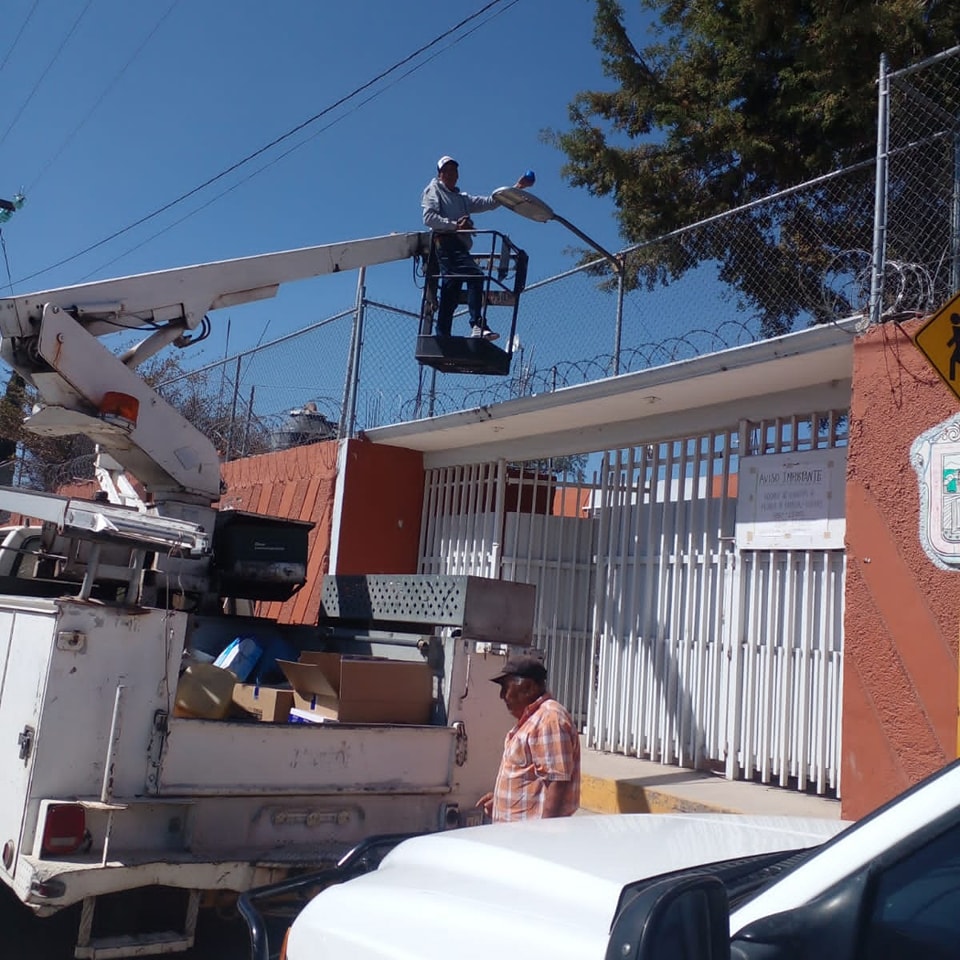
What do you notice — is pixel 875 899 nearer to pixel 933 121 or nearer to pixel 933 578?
pixel 933 578

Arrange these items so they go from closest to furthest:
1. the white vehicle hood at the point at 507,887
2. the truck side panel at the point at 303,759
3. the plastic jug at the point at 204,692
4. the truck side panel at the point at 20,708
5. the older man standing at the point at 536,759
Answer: the white vehicle hood at the point at 507,887, the truck side panel at the point at 20,708, the older man standing at the point at 536,759, the truck side panel at the point at 303,759, the plastic jug at the point at 204,692

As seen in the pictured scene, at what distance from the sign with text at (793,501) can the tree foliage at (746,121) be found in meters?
1.47

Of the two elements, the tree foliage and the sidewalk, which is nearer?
the sidewalk

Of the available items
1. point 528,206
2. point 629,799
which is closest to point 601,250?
point 528,206

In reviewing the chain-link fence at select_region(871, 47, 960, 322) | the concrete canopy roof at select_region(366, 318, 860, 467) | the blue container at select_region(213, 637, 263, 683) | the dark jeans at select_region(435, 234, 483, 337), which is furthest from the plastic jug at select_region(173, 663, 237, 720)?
the chain-link fence at select_region(871, 47, 960, 322)

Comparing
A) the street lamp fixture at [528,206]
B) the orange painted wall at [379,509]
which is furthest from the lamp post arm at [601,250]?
the orange painted wall at [379,509]

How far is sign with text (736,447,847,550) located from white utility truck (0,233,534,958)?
278 centimetres

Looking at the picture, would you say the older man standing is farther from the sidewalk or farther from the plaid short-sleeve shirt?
the sidewalk

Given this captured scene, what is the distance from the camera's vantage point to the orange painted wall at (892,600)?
5824 millimetres

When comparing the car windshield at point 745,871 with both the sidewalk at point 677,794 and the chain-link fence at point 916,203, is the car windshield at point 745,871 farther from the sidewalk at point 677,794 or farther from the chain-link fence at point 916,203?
the chain-link fence at point 916,203

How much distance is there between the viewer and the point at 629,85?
13.8m

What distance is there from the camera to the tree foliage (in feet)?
31.8

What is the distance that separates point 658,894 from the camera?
5.27 ft

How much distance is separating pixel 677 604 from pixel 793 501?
1.52 meters
